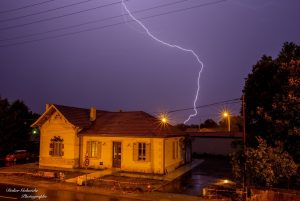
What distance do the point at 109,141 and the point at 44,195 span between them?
1030 cm

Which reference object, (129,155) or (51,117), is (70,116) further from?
(129,155)

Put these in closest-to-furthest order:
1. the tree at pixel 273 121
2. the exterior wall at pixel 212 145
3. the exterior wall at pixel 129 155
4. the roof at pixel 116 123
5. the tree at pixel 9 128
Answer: the tree at pixel 273 121, the exterior wall at pixel 129 155, the roof at pixel 116 123, the tree at pixel 9 128, the exterior wall at pixel 212 145

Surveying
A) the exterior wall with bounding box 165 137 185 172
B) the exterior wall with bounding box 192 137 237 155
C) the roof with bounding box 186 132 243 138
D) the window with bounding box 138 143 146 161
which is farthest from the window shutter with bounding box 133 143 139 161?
the exterior wall with bounding box 192 137 237 155

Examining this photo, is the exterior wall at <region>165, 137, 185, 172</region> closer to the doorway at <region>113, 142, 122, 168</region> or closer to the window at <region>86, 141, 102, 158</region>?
the doorway at <region>113, 142, 122, 168</region>

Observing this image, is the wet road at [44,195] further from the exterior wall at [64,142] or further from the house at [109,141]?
the exterior wall at [64,142]

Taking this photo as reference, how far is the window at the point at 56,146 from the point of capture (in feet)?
102

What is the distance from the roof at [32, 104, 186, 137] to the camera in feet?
92.6

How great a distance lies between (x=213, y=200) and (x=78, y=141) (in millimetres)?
16289

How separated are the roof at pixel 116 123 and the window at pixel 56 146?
2.49 meters

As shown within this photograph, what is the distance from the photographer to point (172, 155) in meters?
29.6

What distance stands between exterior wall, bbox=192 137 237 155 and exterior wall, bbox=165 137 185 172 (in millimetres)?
11040

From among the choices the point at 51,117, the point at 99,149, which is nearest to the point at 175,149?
the point at 99,149

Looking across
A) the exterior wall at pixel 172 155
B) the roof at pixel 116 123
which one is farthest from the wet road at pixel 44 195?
the exterior wall at pixel 172 155

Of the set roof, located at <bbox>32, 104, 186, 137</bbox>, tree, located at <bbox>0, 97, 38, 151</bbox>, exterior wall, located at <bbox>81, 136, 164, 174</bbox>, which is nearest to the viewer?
exterior wall, located at <bbox>81, 136, 164, 174</bbox>
